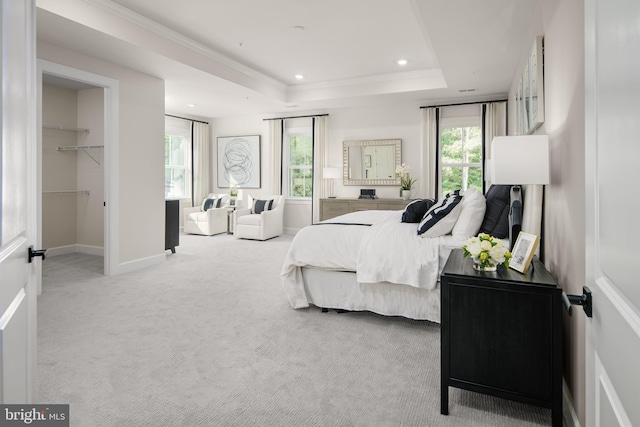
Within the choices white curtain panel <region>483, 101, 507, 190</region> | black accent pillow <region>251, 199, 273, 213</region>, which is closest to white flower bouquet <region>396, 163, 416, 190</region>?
white curtain panel <region>483, 101, 507, 190</region>

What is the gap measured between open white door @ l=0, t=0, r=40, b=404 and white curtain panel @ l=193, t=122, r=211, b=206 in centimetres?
748

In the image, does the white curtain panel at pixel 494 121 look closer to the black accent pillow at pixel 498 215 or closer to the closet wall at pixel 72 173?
the black accent pillow at pixel 498 215

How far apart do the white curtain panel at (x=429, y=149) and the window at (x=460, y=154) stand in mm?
131

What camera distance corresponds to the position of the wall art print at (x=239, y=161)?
27.8 ft

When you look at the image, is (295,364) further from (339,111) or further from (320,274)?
(339,111)

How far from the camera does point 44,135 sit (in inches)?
224

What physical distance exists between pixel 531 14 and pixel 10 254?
398 cm

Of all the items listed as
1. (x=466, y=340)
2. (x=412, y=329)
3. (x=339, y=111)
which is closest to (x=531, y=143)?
(x=466, y=340)

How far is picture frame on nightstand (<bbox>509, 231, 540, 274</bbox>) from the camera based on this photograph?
1892 millimetres

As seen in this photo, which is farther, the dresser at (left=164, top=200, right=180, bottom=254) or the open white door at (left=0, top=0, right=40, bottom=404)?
the dresser at (left=164, top=200, right=180, bottom=254)

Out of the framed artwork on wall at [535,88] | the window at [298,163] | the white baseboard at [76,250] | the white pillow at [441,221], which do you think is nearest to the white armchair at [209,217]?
the window at [298,163]

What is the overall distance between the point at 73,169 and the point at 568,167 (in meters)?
6.80

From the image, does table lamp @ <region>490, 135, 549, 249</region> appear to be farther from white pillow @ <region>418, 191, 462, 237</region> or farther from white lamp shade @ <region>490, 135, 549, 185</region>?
white pillow @ <region>418, 191, 462, 237</region>

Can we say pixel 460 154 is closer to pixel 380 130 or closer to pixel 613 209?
pixel 380 130
